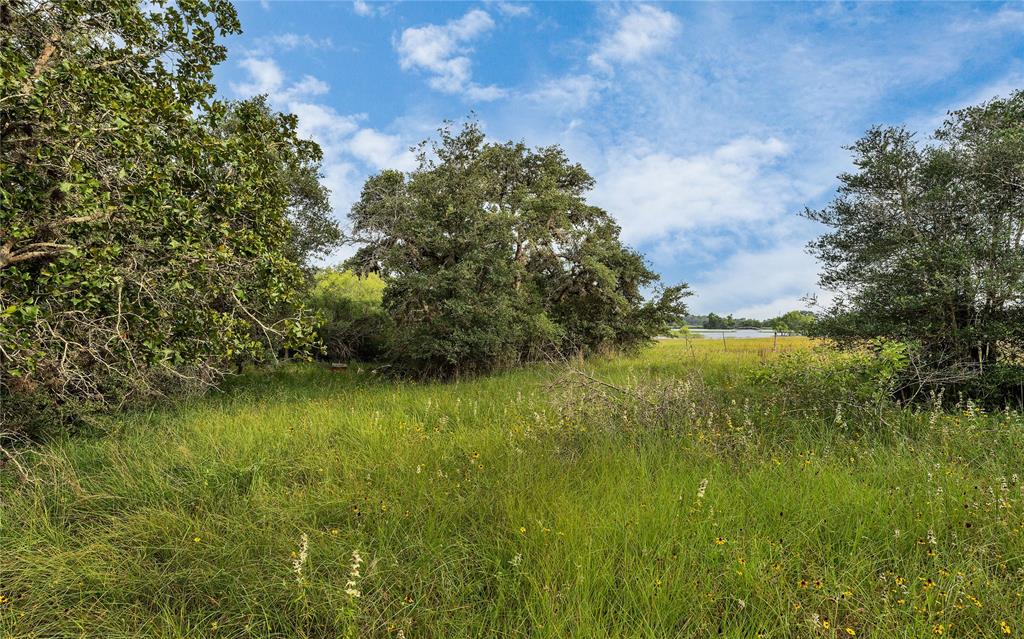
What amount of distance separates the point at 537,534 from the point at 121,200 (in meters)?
5.30

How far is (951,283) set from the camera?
277 inches

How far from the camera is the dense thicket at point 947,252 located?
7016 millimetres

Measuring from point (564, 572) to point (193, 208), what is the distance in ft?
17.2

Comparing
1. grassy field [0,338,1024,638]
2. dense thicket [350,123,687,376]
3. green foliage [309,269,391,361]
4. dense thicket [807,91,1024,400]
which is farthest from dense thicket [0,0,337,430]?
green foliage [309,269,391,361]

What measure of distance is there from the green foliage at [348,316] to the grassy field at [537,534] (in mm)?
12287

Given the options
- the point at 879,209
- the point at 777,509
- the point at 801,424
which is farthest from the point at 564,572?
the point at 879,209

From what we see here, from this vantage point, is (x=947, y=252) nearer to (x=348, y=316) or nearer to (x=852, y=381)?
(x=852, y=381)

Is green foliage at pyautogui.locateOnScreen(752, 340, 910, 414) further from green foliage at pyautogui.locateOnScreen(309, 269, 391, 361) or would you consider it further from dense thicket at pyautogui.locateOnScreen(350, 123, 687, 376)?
green foliage at pyautogui.locateOnScreen(309, 269, 391, 361)

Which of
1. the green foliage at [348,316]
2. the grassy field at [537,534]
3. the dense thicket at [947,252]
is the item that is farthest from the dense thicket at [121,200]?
the green foliage at [348,316]

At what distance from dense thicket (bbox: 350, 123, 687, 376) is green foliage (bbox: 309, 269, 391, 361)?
3.30m

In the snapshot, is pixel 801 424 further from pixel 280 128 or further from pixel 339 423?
pixel 280 128

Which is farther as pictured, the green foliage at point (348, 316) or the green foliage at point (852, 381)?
the green foliage at point (348, 316)

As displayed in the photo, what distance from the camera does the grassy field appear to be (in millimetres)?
2459

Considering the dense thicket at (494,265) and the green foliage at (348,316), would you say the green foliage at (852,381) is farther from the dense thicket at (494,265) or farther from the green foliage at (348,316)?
the green foliage at (348,316)
